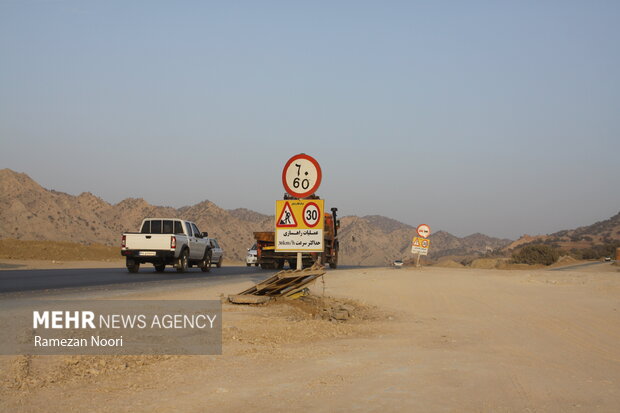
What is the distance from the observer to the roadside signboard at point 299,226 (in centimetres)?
1222

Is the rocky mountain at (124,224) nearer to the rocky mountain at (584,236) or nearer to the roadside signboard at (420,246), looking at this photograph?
the rocky mountain at (584,236)

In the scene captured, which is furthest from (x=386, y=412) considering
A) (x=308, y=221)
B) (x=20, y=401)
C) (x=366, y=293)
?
(x=366, y=293)

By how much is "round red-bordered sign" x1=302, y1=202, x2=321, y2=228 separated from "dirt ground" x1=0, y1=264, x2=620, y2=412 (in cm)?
169

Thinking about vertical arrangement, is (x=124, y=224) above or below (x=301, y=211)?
above

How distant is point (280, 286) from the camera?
12.7m

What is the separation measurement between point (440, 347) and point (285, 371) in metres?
2.54

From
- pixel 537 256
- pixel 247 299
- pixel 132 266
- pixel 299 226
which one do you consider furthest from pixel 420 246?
pixel 537 256

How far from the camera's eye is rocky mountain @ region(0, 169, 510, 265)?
2938 inches

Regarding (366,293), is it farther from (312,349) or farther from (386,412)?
(386,412)

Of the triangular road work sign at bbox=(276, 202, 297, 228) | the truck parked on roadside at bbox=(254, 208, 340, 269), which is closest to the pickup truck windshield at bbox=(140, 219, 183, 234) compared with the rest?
the truck parked on roadside at bbox=(254, 208, 340, 269)

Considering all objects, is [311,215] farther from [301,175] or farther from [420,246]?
[420,246]

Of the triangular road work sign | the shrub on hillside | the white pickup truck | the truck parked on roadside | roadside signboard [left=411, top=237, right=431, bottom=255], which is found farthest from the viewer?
the shrub on hillside

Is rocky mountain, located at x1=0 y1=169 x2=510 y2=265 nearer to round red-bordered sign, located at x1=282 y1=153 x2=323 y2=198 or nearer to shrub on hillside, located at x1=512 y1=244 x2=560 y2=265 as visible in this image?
shrub on hillside, located at x1=512 y1=244 x2=560 y2=265

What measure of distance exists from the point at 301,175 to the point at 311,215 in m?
0.78
